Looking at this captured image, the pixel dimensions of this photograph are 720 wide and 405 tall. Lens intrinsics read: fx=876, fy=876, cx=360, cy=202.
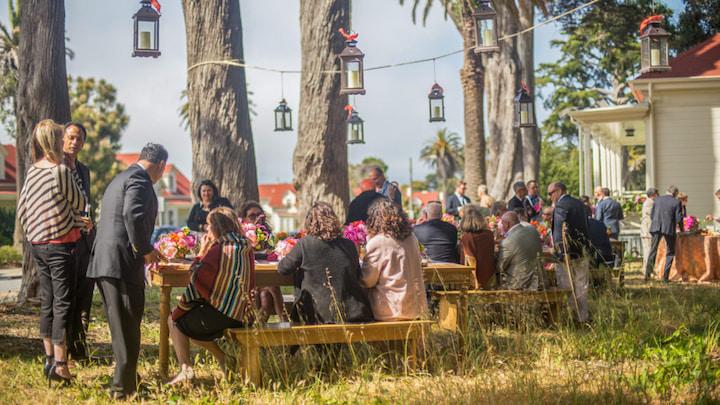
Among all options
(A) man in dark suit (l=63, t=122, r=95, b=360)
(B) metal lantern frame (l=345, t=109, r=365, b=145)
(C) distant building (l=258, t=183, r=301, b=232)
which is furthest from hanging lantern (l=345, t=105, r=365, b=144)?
(C) distant building (l=258, t=183, r=301, b=232)

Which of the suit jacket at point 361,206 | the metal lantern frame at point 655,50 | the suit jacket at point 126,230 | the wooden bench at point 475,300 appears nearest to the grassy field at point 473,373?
the wooden bench at point 475,300

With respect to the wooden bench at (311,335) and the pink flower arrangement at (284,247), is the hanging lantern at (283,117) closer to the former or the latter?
the pink flower arrangement at (284,247)

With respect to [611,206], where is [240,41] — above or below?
above

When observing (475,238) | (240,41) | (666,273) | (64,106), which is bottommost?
(666,273)

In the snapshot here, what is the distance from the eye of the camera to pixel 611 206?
707 inches

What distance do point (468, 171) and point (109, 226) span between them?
1850 cm

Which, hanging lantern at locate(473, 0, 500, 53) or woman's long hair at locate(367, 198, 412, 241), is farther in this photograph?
hanging lantern at locate(473, 0, 500, 53)

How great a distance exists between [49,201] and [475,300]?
3.90 m

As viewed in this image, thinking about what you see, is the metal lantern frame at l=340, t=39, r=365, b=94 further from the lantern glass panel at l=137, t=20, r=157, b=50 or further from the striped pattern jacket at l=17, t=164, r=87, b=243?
the striped pattern jacket at l=17, t=164, r=87, b=243

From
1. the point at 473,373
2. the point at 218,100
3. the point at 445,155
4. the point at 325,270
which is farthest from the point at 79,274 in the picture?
the point at 445,155

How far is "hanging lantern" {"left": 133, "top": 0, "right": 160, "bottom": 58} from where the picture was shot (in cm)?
1006

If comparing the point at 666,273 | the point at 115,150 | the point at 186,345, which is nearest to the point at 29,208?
the point at 186,345

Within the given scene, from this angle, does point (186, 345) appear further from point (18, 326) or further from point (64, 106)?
point (64, 106)

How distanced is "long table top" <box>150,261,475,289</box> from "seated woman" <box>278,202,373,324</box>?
1.44 feet
